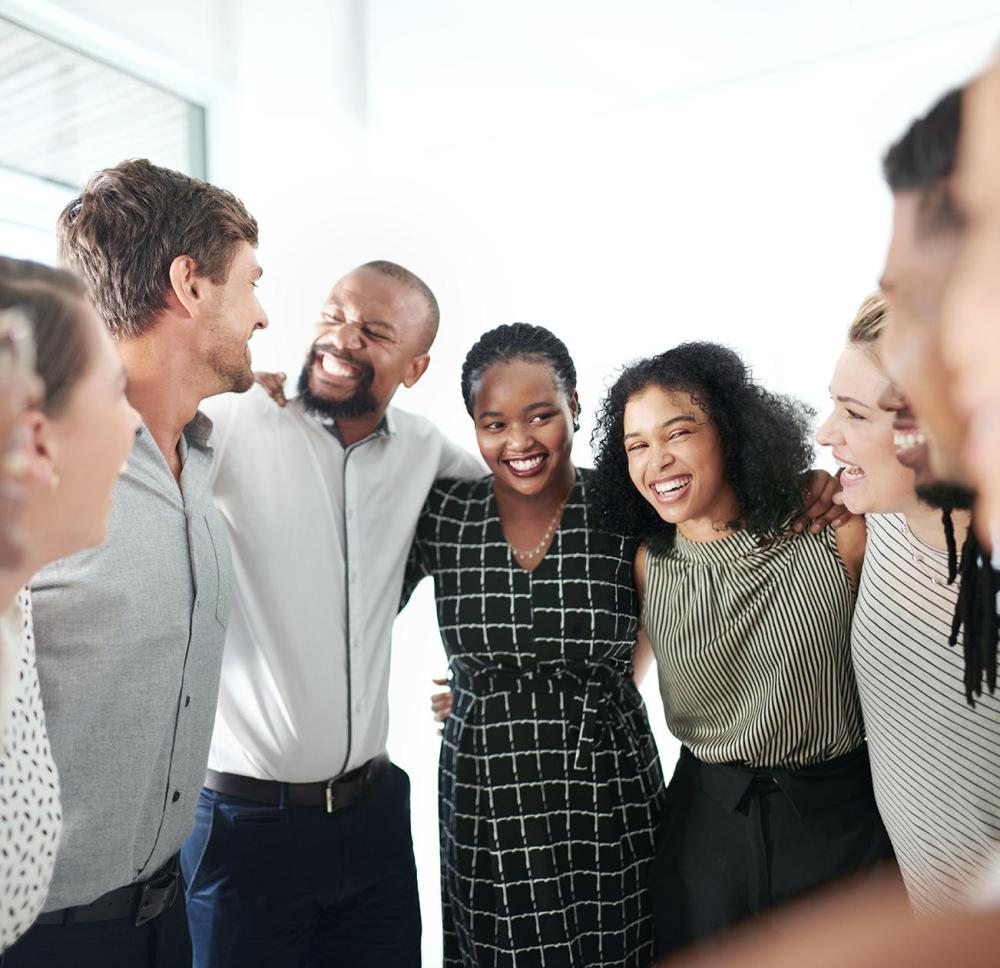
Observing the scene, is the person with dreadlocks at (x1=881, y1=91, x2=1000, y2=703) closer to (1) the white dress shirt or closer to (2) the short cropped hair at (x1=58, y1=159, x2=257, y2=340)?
(2) the short cropped hair at (x1=58, y1=159, x2=257, y2=340)

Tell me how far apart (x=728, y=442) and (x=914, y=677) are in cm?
50

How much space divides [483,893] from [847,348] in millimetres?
1016

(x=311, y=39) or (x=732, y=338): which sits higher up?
(x=311, y=39)

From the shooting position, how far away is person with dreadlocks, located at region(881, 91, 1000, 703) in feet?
1.45

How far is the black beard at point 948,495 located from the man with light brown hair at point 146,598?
92cm

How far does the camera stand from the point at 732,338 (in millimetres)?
2176

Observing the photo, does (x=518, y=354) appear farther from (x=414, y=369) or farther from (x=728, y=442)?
(x=728, y=442)

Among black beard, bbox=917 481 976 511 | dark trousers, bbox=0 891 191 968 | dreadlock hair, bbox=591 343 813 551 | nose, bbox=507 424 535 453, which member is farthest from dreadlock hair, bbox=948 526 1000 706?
dark trousers, bbox=0 891 191 968

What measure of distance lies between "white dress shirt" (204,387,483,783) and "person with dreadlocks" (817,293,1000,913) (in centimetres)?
82

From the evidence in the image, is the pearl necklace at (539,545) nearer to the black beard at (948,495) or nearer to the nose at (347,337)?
the nose at (347,337)

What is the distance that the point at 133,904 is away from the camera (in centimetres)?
115

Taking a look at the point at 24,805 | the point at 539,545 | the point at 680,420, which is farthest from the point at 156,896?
the point at 680,420

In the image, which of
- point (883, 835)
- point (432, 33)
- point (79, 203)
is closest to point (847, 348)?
point (883, 835)

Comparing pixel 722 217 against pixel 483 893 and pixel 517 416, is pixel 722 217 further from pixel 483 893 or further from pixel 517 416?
pixel 483 893
